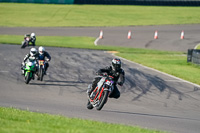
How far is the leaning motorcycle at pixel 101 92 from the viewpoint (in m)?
11.8

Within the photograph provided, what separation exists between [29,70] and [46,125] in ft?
31.2

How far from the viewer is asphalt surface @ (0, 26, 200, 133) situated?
11563mm

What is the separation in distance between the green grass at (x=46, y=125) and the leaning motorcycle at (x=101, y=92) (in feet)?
7.75

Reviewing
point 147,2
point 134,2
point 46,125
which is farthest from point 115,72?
point 147,2

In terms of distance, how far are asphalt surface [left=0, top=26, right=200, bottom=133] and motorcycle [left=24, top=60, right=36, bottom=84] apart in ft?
0.91

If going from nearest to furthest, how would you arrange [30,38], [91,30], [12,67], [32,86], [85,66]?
1. [32,86]
2. [12,67]
3. [85,66]
4. [30,38]
5. [91,30]

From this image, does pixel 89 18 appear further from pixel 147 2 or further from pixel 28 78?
pixel 28 78

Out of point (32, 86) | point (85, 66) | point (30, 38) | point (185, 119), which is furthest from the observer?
point (30, 38)

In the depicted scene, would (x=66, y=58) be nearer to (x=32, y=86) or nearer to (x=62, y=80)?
(x=62, y=80)

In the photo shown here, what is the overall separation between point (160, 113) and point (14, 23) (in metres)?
39.5

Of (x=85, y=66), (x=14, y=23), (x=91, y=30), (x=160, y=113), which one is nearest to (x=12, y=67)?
(x=85, y=66)

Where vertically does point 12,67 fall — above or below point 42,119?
below

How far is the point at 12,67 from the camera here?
21.4m

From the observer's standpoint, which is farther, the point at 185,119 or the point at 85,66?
the point at 85,66
